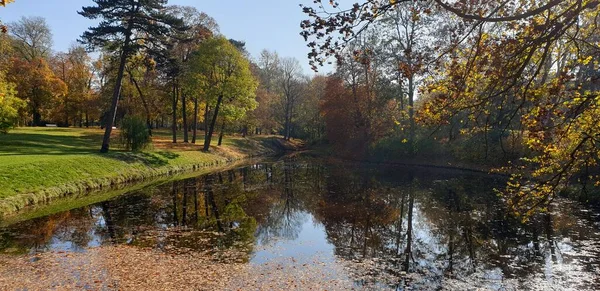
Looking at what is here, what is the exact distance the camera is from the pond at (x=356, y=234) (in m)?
10.0

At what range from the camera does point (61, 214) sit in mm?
16047

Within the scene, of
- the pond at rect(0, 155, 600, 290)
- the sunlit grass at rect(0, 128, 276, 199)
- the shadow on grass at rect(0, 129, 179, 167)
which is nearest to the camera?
the pond at rect(0, 155, 600, 290)

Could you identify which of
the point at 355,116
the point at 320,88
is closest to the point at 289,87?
the point at 320,88

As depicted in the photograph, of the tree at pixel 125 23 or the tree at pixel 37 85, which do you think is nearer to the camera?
the tree at pixel 125 23

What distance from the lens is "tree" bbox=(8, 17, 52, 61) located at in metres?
54.6

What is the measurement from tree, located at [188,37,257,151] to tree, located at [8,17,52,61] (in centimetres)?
3089

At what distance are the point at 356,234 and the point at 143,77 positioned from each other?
37.8 metres

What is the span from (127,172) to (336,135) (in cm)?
2826

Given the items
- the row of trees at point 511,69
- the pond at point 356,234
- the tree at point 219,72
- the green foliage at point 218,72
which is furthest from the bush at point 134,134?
the row of trees at point 511,69

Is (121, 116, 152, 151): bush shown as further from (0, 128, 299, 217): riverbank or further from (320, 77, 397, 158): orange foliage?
(320, 77, 397, 158): orange foliage

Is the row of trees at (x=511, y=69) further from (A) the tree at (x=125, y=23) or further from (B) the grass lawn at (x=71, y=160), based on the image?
(A) the tree at (x=125, y=23)

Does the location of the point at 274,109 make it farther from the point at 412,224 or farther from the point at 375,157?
the point at 412,224

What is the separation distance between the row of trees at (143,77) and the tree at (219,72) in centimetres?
10

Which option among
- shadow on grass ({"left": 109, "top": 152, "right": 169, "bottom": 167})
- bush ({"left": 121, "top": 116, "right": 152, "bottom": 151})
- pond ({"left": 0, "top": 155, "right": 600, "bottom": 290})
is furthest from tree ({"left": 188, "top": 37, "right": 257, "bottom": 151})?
pond ({"left": 0, "top": 155, "right": 600, "bottom": 290})
